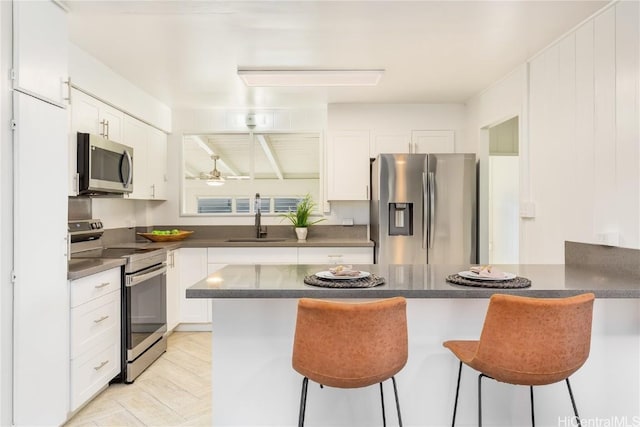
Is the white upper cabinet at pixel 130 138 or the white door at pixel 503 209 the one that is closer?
the white upper cabinet at pixel 130 138

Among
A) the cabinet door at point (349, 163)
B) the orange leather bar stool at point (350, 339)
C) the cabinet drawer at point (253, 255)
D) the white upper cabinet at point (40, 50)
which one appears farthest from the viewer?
the cabinet door at point (349, 163)

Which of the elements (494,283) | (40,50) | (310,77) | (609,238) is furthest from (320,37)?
(609,238)

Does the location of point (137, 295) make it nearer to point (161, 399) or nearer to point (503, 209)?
point (161, 399)

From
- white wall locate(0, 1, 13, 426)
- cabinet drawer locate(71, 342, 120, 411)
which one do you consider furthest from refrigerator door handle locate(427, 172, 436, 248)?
white wall locate(0, 1, 13, 426)

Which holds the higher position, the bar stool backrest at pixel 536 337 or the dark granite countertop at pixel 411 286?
the dark granite countertop at pixel 411 286

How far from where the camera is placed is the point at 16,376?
76.7 inches

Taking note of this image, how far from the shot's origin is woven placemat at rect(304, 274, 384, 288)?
6.24ft

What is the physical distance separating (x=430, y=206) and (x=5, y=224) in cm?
325

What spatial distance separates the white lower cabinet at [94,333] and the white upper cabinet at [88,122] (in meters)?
0.67

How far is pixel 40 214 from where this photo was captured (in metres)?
2.10

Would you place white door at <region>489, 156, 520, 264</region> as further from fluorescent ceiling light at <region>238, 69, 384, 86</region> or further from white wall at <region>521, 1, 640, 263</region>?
fluorescent ceiling light at <region>238, 69, 384, 86</region>

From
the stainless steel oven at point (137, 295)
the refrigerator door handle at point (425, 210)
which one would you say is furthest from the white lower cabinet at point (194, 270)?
the refrigerator door handle at point (425, 210)

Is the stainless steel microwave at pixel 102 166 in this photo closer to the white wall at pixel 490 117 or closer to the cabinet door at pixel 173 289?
the cabinet door at pixel 173 289

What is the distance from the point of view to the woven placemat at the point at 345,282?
1902mm
